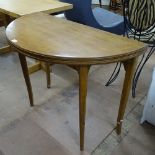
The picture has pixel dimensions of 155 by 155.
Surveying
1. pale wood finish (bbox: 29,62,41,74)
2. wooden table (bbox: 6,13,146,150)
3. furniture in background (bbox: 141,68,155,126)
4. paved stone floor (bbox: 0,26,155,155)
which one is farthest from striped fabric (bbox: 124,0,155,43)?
pale wood finish (bbox: 29,62,41,74)

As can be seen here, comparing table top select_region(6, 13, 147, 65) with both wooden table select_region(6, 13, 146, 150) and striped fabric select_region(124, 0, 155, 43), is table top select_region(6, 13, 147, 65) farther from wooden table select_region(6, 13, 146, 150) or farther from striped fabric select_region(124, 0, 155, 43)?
striped fabric select_region(124, 0, 155, 43)

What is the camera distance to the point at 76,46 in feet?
3.08

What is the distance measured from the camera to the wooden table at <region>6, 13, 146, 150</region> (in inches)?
34.1

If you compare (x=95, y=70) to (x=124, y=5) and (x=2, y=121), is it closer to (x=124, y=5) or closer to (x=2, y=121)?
(x=124, y=5)

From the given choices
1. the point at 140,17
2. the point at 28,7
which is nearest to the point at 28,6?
the point at 28,7

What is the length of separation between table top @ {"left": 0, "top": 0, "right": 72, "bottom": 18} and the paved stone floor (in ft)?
2.22

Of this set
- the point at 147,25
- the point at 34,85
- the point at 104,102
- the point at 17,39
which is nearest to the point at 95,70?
the point at 104,102

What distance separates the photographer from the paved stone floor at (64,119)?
1.30m

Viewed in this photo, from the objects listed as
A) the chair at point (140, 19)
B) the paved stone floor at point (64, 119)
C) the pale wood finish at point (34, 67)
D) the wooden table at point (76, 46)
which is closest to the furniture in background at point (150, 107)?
the paved stone floor at point (64, 119)

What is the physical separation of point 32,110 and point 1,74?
0.72 m

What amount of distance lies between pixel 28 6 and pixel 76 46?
1.06 m

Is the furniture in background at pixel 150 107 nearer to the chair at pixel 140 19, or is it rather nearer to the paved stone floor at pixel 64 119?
the paved stone floor at pixel 64 119

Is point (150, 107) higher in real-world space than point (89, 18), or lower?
lower

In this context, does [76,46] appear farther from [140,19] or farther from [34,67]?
[34,67]
